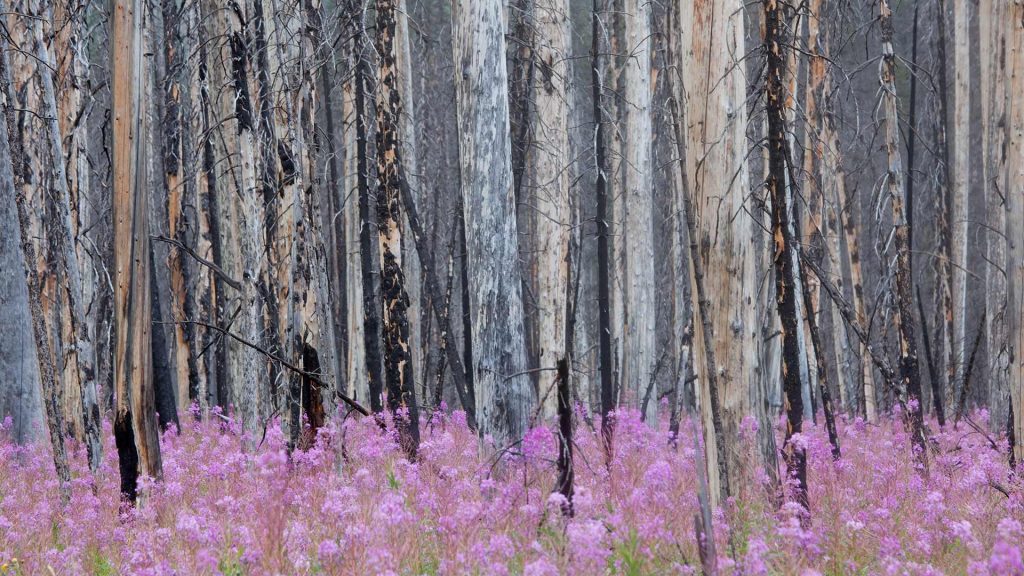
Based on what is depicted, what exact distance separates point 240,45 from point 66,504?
4.11 meters

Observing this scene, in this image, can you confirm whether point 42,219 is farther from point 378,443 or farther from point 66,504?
point 378,443

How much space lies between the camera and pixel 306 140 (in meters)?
8.74

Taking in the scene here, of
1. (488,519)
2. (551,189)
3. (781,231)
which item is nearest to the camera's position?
(488,519)

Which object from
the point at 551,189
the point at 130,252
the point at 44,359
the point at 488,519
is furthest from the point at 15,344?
the point at 488,519

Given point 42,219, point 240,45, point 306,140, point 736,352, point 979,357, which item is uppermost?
point 240,45

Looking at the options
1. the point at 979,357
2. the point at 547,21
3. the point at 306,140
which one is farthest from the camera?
the point at 979,357

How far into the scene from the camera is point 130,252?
6160 millimetres

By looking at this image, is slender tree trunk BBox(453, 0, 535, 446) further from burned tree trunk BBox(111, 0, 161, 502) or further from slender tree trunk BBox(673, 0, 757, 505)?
burned tree trunk BBox(111, 0, 161, 502)

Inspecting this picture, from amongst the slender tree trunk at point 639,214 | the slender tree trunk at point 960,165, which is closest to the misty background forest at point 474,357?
the slender tree trunk at point 639,214

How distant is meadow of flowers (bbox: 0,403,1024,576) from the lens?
4.18 meters

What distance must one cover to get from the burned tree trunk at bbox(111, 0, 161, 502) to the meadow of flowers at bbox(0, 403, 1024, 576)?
0.52 meters

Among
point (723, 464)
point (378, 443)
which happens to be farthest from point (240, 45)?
point (723, 464)

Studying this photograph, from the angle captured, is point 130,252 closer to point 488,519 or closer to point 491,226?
point 491,226

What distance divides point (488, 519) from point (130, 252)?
321cm
